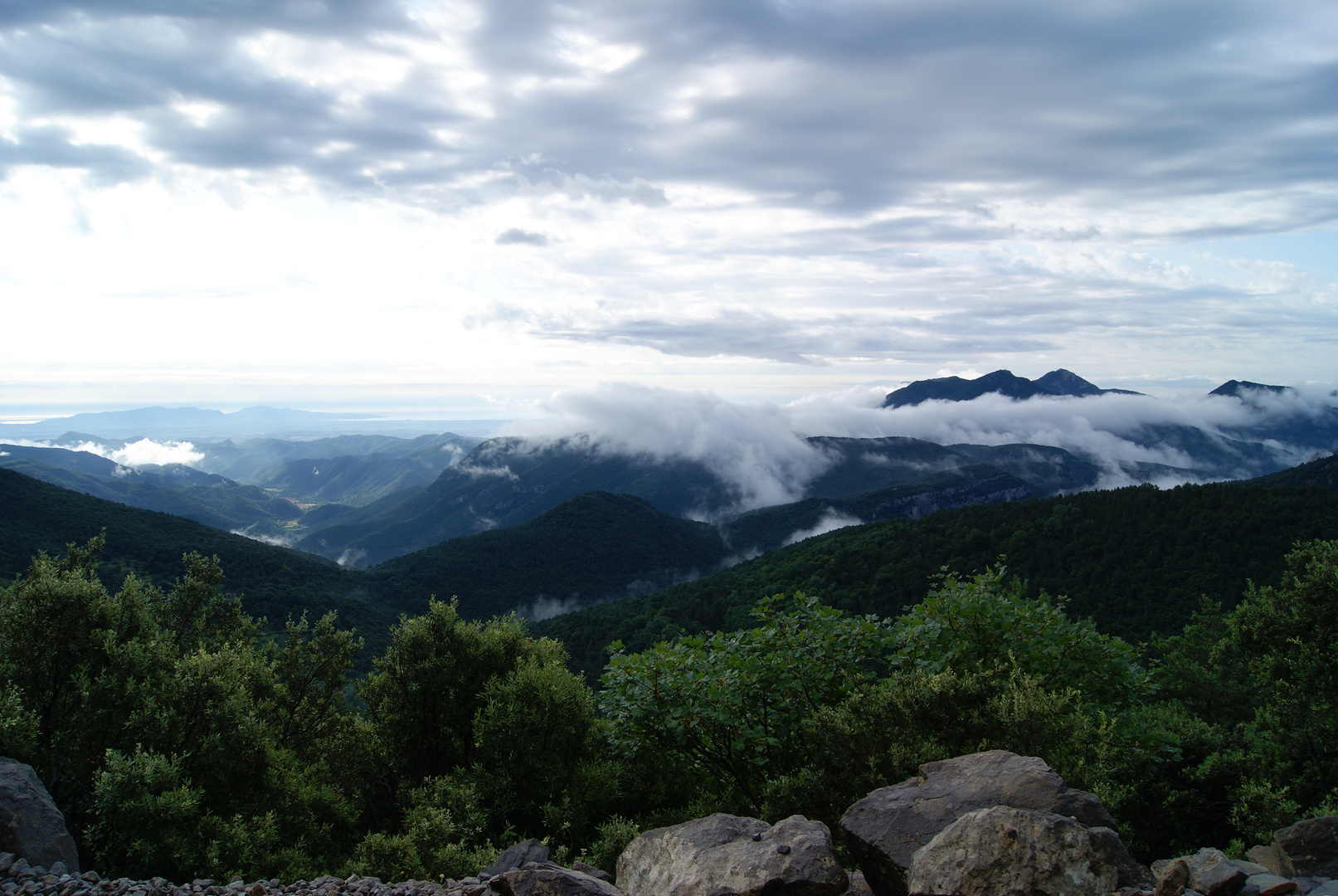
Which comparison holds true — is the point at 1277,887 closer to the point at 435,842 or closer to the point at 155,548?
the point at 435,842

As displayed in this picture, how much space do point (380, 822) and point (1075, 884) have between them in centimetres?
1736

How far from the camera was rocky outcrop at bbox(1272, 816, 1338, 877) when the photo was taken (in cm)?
901

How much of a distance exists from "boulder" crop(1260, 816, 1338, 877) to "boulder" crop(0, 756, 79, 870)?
1982 cm

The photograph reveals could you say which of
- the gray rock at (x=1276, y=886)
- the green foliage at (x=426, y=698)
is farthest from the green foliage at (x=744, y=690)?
the gray rock at (x=1276, y=886)

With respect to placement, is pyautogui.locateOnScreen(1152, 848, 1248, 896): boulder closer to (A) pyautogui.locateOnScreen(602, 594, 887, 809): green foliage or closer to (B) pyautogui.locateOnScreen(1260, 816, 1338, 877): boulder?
(B) pyautogui.locateOnScreen(1260, 816, 1338, 877): boulder

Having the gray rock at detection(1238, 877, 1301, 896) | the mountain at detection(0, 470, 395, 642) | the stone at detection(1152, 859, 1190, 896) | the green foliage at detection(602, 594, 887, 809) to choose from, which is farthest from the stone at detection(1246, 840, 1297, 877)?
the mountain at detection(0, 470, 395, 642)

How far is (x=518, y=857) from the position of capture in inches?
496

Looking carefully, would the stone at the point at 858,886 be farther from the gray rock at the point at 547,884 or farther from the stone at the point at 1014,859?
the gray rock at the point at 547,884

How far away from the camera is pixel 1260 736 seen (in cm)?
1733

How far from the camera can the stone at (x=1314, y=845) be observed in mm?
9008

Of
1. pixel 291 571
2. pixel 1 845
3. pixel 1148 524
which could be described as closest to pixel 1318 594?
pixel 1 845

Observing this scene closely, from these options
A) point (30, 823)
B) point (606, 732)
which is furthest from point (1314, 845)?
point (30, 823)

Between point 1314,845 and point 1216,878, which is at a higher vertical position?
point 1216,878

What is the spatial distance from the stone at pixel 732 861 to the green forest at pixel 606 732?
6.39ft
